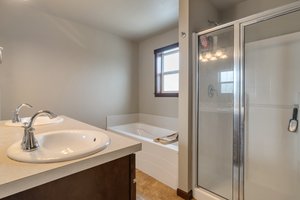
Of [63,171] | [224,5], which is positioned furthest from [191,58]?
[63,171]

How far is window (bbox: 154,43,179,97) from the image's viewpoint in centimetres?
315

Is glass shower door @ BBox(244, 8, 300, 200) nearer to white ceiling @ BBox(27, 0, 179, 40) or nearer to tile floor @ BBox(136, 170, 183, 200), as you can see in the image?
tile floor @ BBox(136, 170, 183, 200)

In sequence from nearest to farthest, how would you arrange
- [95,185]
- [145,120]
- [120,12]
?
[95,185] → [120,12] → [145,120]

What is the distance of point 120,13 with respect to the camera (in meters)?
2.57

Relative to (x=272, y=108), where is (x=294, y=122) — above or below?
below

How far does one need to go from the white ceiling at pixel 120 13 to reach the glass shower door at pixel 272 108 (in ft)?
3.87

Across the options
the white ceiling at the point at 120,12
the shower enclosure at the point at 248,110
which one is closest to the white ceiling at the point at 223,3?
the white ceiling at the point at 120,12

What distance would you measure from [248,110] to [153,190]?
4.78 ft

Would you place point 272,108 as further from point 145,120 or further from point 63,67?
point 63,67

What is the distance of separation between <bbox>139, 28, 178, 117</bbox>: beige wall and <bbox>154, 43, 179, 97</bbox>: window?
0.31ft

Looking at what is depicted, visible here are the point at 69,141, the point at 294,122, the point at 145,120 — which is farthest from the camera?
the point at 145,120

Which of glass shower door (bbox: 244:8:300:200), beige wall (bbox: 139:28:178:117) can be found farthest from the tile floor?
beige wall (bbox: 139:28:178:117)

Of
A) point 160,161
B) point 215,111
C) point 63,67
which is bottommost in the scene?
point 160,161

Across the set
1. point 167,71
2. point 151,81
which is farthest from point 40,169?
point 151,81
